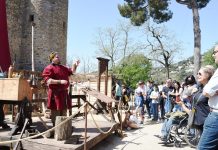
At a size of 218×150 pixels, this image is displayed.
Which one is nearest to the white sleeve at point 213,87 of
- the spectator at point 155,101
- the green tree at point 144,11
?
the spectator at point 155,101

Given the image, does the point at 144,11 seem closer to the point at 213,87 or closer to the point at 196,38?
the point at 196,38

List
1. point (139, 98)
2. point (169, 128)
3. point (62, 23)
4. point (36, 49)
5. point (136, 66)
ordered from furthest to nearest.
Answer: point (136, 66)
point (62, 23)
point (36, 49)
point (139, 98)
point (169, 128)

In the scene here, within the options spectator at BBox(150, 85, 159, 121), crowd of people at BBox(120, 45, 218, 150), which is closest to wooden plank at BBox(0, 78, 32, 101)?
crowd of people at BBox(120, 45, 218, 150)

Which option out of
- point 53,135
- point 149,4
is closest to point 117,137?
point 53,135

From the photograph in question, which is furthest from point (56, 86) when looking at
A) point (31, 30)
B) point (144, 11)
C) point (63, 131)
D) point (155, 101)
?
point (31, 30)

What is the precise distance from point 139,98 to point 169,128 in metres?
4.59

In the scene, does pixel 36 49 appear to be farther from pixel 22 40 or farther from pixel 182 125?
pixel 182 125

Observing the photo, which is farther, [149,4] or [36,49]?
[36,49]

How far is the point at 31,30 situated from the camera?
24.5 metres

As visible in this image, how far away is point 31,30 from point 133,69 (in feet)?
56.8

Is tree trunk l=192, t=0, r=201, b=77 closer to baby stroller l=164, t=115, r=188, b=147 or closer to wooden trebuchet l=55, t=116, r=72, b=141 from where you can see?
baby stroller l=164, t=115, r=188, b=147

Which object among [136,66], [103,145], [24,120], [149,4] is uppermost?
[149,4]

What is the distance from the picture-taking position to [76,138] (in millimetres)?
5941

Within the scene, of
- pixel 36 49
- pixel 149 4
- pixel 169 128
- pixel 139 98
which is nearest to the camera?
pixel 169 128
